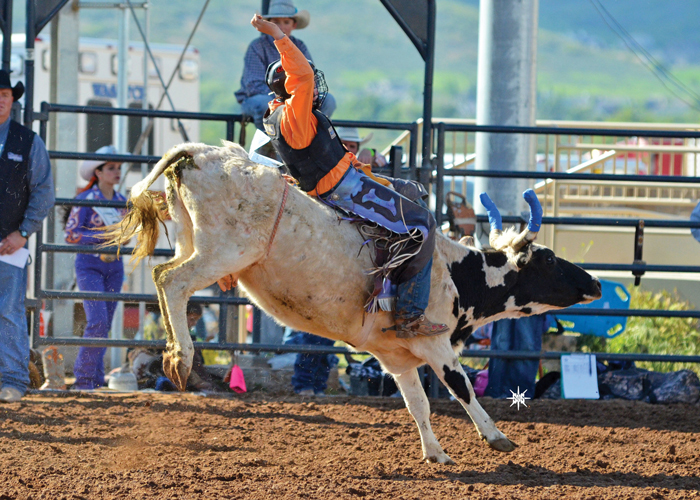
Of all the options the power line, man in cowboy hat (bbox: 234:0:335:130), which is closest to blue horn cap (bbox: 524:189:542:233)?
man in cowboy hat (bbox: 234:0:335:130)

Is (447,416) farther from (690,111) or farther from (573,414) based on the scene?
(690,111)

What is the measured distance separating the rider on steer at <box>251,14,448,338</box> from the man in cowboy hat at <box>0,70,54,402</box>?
93.5 inches

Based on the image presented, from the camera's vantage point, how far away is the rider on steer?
4.36 m

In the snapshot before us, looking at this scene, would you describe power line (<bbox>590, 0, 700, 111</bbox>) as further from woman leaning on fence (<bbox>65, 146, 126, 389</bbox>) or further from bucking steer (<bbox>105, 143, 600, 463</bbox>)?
woman leaning on fence (<bbox>65, 146, 126, 389</bbox>)

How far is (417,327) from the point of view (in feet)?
15.1

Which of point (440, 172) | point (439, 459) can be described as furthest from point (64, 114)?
point (439, 459)

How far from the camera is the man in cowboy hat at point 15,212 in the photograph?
596cm

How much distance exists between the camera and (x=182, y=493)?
3.73 meters

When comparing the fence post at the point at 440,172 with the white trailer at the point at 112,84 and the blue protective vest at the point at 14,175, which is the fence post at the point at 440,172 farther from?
the white trailer at the point at 112,84

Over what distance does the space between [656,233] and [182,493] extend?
758 centimetres

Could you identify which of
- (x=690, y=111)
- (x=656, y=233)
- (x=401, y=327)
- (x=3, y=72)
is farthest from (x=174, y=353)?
(x=690, y=111)

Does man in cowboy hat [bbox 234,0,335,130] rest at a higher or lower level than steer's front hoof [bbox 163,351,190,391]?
higher

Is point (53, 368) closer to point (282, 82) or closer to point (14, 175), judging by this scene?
point (14, 175)

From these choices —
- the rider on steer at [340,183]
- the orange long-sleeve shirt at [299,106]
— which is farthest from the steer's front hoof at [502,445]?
the orange long-sleeve shirt at [299,106]
